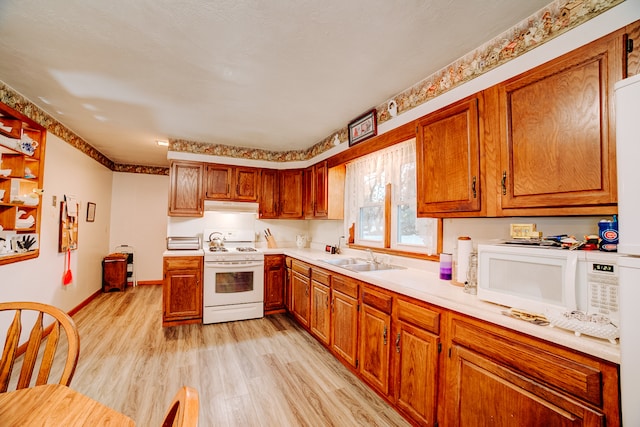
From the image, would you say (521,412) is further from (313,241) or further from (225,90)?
(313,241)

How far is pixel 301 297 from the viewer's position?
3.49 metres

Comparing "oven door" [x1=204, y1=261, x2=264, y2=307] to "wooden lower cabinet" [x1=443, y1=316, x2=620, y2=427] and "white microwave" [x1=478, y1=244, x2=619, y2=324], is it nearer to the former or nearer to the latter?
"wooden lower cabinet" [x1=443, y1=316, x2=620, y2=427]

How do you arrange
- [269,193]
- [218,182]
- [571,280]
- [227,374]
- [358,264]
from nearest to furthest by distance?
[571,280], [227,374], [358,264], [218,182], [269,193]

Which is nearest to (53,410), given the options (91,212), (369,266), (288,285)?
(369,266)

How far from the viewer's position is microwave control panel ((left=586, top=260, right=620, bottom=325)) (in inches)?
42.1

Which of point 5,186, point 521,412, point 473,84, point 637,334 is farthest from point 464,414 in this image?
point 5,186

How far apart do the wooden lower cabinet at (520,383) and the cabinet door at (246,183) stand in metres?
3.42

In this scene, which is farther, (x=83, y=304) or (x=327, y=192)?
(x=83, y=304)

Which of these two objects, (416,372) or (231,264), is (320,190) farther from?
(416,372)

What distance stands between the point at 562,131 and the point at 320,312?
8.14 feet

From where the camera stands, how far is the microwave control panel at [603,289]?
1.07m

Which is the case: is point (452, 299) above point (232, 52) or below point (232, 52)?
below

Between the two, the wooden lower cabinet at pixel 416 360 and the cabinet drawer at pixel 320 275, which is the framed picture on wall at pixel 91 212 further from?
the wooden lower cabinet at pixel 416 360

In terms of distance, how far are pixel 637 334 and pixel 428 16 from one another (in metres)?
1.70
